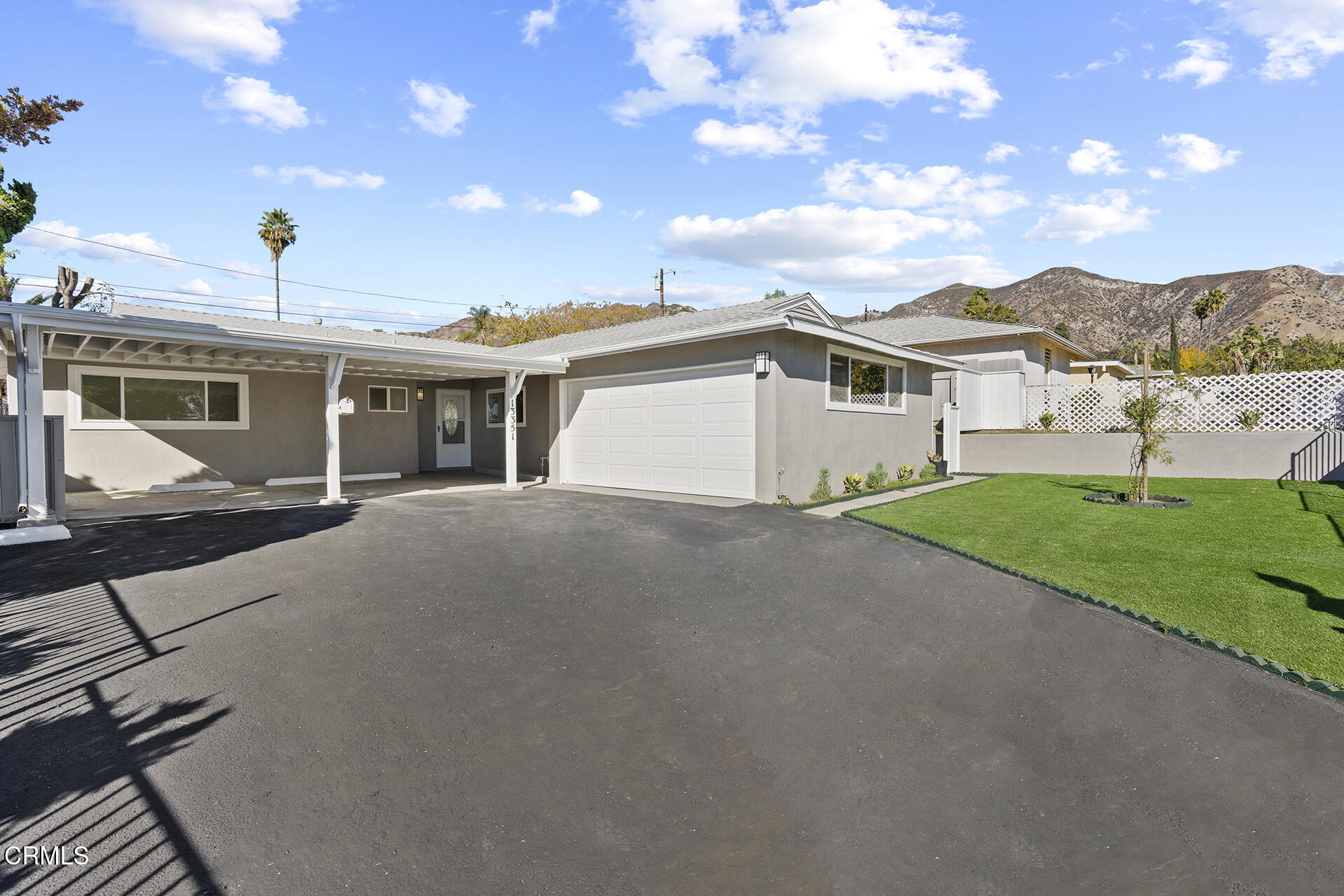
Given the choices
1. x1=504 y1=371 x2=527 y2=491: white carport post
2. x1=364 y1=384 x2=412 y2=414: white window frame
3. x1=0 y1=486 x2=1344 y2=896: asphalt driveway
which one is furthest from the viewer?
x1=364 y1=384 x2=412 y2=414: white window frame

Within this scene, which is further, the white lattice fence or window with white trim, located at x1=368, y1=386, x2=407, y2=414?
window with white trim, located at x1=368, y1=386, x2=407, y2=414

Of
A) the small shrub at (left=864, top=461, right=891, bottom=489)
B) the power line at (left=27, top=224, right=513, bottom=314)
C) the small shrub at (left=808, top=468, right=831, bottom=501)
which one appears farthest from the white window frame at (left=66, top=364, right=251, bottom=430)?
the power line at (left=27, top=224, right=513, bottom=314)

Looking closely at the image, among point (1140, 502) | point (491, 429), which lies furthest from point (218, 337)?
point (1140, 502)

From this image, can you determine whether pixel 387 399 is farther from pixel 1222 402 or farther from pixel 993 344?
pixel 1222 402

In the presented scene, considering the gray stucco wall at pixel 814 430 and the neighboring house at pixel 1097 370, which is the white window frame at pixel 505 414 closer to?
the gray stucco wall at pixel 814 430

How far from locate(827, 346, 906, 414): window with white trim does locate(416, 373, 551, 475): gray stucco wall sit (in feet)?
22.2

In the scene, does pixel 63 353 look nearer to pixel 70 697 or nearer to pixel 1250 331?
pixel 70 697

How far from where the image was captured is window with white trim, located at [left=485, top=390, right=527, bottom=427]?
52.1 ft

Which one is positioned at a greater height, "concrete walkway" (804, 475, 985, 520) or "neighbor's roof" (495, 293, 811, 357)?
"neighbor's roof" (495, 293, 811, 357)

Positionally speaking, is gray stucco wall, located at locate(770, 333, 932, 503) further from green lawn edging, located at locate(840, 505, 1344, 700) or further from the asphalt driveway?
the asphalt driveway

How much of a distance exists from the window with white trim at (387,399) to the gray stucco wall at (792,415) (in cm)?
514

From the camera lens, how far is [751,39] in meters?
12.6

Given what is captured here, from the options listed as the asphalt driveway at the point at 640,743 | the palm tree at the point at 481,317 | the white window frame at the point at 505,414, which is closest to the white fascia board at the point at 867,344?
the asphalt driveway at the point at 640,743

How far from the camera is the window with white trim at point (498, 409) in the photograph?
15866mm
